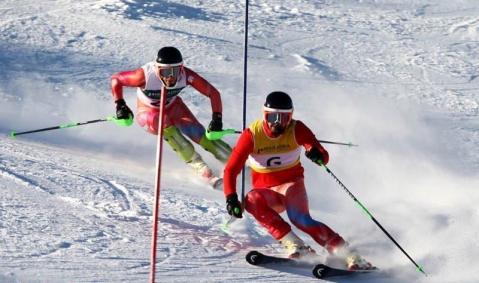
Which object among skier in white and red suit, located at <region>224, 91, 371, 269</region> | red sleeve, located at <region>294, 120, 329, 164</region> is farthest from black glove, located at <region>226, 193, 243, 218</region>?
red sleeve, located at <region>294, 120, 329, 164</region>

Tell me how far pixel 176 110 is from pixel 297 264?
2.97 m

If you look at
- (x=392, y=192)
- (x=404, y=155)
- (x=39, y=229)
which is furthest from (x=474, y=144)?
(x=39, y=229)

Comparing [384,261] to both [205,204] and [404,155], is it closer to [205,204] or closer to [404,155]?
[205,204]

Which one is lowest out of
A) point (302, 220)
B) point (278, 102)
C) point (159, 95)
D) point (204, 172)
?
point (204, 172)

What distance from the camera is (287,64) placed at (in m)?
14.4

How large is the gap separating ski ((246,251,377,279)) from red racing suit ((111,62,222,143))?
251 centimetres

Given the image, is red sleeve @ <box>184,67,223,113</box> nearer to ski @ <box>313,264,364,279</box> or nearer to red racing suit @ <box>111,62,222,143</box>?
red racing suit @ <box>111,62,222,143</box>

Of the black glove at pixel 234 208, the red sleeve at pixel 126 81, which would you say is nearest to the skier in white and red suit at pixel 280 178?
the black glove at pixel 234 208

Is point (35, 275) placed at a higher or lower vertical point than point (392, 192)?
higher

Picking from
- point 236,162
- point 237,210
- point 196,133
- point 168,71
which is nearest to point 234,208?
point 237,210

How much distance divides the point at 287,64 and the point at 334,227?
6348 millimetres

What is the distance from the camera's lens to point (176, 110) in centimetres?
970

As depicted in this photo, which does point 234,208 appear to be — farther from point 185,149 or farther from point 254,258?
point 185,149

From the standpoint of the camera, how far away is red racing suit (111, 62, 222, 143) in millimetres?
9352
